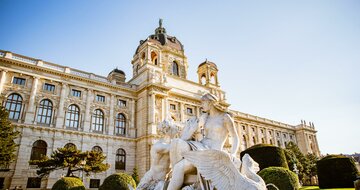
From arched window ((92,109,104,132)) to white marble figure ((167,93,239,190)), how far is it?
84.0ft

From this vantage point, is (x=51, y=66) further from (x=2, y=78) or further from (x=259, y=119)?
(x=259, y=119)

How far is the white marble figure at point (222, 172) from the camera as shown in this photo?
10.9 feet

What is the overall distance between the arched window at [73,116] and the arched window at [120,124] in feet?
15.5

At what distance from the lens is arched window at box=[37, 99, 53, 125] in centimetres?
2447

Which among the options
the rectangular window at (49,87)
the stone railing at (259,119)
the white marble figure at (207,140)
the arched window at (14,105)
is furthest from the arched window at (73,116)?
the stone railing at (259,119)

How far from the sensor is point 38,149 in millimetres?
23109

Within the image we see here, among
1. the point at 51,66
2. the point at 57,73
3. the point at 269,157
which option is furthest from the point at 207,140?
the point at 51,66

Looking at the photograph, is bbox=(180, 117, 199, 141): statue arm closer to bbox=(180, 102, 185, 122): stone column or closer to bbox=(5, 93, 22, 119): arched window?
bbox=(5, 93, 22, 119): arched window

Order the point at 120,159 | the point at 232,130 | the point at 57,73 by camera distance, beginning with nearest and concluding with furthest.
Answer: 1. the point at 232,130
2. the point at 57,73
3. the point at 120,159

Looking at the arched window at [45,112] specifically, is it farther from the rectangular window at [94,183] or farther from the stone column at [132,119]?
the stone column at [132,119]

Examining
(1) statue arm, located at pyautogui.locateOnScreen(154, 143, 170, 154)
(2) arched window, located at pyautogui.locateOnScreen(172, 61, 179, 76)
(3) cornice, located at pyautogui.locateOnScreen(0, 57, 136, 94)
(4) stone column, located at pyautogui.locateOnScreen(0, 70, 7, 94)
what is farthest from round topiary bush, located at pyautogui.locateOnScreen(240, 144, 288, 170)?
(2) arched window, located at pyautogui.locateOnScreen(172, 61, 179, 76)

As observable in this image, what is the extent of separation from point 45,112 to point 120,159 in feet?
31.9

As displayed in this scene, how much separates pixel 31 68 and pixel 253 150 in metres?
23.5

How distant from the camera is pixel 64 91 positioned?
26.4 m
